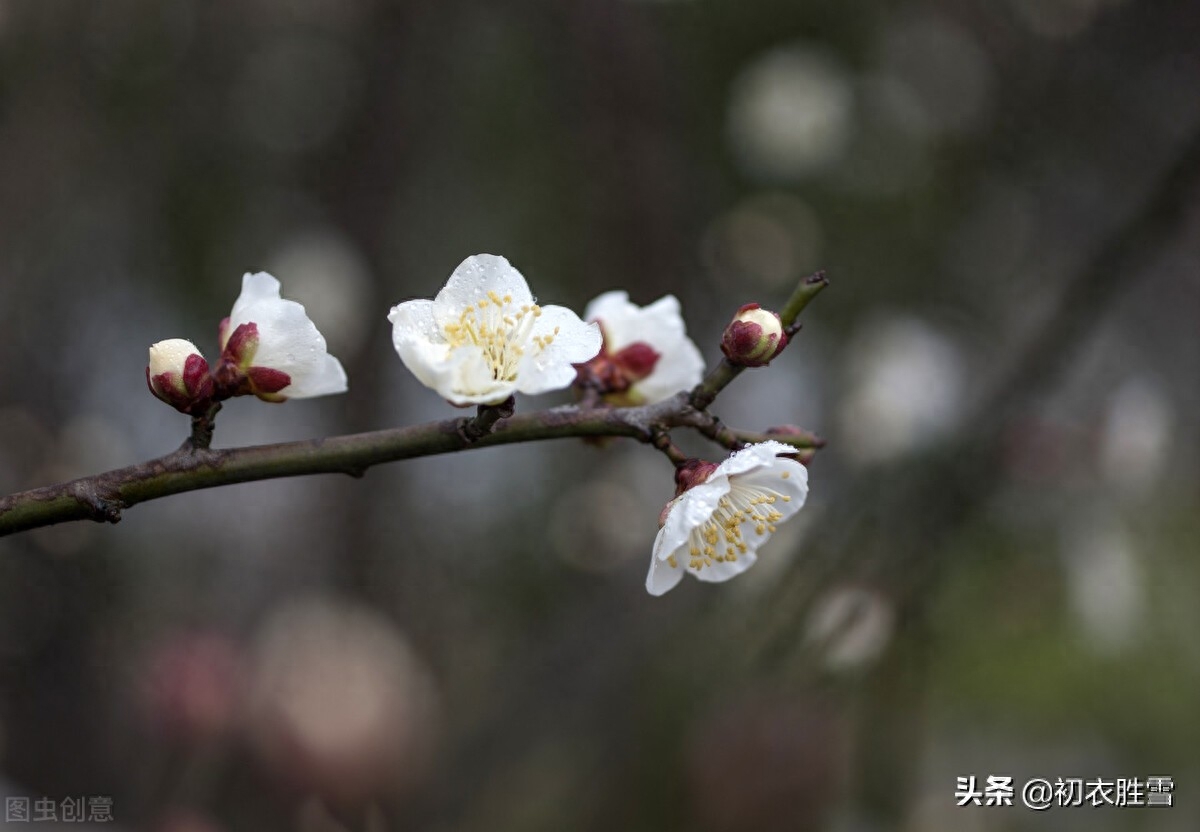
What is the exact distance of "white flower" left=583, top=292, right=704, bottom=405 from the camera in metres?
1.00

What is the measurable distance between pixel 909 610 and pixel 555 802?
2.12 feet

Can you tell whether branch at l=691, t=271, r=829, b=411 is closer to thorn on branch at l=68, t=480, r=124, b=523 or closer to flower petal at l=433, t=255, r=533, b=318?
flower petal at l=433, t=255, r=533, b=318

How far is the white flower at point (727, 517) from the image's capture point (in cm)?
83

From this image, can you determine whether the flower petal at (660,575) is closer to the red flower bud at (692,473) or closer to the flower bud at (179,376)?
the red flower bud at (692,473)

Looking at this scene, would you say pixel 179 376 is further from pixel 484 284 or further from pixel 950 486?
pixel 950 486

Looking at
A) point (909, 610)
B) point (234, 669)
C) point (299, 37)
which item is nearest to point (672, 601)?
point (909, 610)

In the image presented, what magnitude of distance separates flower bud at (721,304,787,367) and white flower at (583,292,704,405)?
7.3 inches

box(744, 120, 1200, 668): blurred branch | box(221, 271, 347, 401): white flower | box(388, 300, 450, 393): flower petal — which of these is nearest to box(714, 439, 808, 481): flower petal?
box(388, 300, 450, 393): flower petal

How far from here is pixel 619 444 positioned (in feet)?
6.30

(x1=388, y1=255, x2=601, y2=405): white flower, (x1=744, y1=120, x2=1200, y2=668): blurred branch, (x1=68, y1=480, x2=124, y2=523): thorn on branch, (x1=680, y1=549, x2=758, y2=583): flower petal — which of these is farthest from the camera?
(x1=744, y1=120, x2=1200, y2=668): blurred branch

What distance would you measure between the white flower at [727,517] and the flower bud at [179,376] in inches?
16.6

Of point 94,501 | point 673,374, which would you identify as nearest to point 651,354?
point 673,374

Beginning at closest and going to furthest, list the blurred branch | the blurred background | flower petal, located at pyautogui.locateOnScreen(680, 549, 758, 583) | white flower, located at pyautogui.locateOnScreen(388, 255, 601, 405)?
1. white flower, located at pyautogui.locateOnScreen(388, 255, 601, 405)
2. flower petal, located at pyautogui.locateOnScreen(680, 549, 758, 583)
3. the blurred branch
4. the blurred background

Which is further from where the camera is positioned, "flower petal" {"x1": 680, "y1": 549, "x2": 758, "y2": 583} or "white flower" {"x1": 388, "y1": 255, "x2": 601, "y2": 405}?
"flower petal" {"x1": 680, "y1": 549, "x2": 758, "y2": 583}
